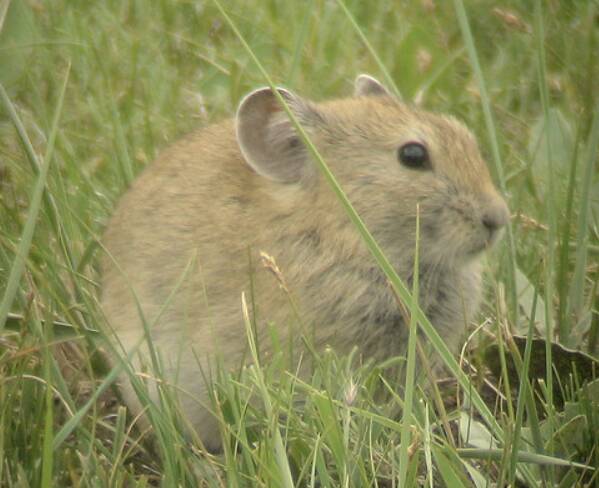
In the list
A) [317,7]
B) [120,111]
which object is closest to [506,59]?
[317,7]

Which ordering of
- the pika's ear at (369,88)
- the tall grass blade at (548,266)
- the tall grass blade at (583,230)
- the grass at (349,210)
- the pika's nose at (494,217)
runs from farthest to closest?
the pika's ear at (369,88), the pika's nose at (494,217), the tall grass blade at (583,230), the tall grass blade at (548,266), the grass at (349,210)

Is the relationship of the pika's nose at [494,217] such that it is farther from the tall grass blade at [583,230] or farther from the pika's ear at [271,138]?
the pika's ear at [271,138]

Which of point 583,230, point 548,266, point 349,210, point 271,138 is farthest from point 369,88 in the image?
point 349,210

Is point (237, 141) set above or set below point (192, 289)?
above

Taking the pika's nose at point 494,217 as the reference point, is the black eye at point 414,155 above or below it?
above

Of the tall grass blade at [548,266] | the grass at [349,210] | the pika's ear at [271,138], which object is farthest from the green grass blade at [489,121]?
the pika's ear at [271,138]

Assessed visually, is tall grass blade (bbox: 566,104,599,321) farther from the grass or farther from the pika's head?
the pika's head

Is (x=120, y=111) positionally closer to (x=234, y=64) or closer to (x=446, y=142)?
(x=234, y=64)

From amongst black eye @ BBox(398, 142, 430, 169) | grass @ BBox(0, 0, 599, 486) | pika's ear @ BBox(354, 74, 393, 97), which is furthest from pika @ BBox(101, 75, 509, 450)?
pika's ear @ BBox(354, 74, 393, 97)
